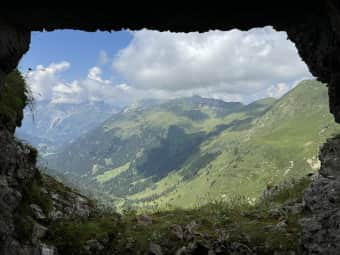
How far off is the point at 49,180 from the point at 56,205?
3.63 metres

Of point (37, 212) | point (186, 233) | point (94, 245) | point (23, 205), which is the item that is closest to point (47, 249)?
point (23, 205)

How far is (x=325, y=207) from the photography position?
17.2 m

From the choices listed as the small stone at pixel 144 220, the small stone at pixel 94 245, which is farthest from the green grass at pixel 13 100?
the small stone at pixel 144 220

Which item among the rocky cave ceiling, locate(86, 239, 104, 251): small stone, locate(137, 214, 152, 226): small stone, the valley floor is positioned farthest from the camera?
locate(137, 214, 152, 226): small stone

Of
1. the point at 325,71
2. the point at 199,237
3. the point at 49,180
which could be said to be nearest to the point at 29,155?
the point at 49,180

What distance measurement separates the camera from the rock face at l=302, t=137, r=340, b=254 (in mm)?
14906

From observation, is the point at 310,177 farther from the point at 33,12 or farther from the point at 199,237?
the point at 33,12

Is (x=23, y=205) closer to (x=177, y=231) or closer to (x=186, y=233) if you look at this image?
(x=177, y=231)

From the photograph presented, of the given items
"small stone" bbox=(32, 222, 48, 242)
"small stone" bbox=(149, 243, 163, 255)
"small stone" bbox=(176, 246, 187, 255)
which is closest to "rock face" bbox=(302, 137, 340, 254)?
"small stone" bbox=(176, 246, 187, 255)

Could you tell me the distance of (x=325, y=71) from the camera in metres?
11.8

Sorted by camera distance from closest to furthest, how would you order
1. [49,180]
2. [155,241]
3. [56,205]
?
[155,241] < [56,205] < [49,180]

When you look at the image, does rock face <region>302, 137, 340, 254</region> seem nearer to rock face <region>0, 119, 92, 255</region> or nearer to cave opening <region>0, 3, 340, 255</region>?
cave opening <region>0, 3, 340, 255</region>

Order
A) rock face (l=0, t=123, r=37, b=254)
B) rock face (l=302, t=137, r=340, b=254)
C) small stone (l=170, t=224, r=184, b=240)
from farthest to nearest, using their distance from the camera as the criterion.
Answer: small stone (l=170, t=224, r=184, b=240) → rock face (l=302, t=137, r=340, b=254) → rock face (l=0, t=123, r=37, b=254)

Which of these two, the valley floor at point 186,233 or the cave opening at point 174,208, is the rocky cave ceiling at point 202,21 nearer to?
the cave opening at point 174,208
